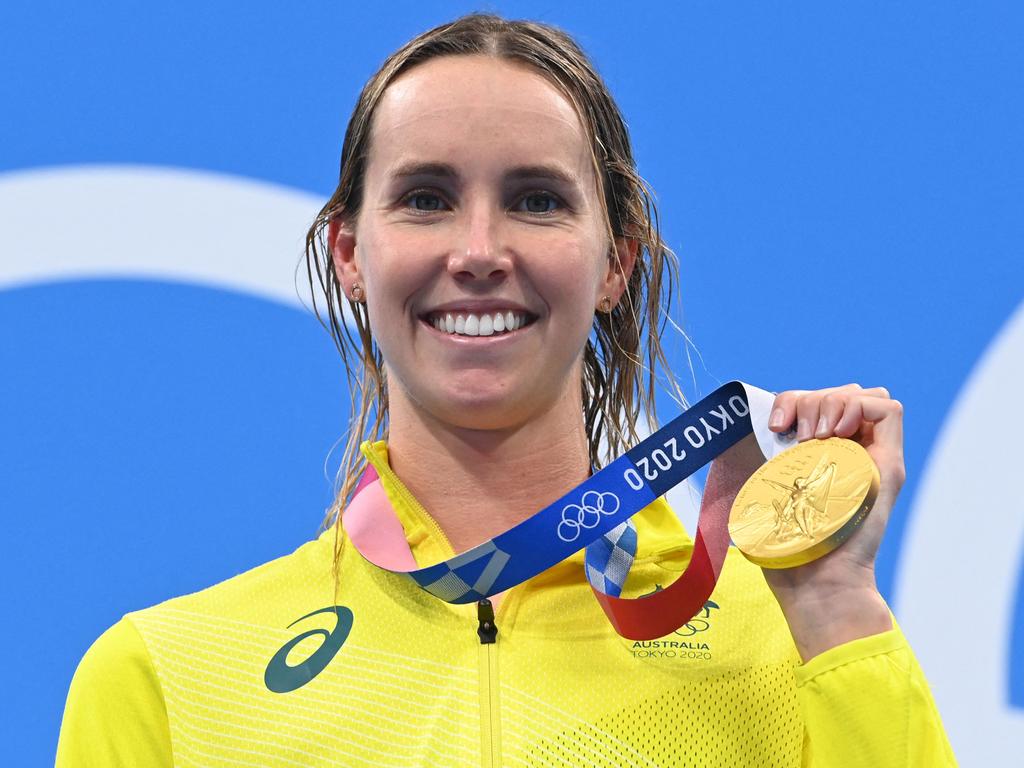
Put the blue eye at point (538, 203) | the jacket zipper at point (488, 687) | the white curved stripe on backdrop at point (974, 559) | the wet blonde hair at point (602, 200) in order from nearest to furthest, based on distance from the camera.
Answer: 1. the jacket zipper at point (488, 687)
2. the blue eye at point (538, 203)
3. the wet blonde hair at point (602, 200)
4. the white curved stripe on backdrop at point (974, 559)

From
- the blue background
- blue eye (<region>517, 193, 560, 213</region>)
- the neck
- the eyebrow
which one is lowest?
the neck

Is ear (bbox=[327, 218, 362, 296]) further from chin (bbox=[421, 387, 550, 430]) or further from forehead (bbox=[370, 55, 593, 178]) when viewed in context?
chin (bbox=[421, 387, 550, 430])

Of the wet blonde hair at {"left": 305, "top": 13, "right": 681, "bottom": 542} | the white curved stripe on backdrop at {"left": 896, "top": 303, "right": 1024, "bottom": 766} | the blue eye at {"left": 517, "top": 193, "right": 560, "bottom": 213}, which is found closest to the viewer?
the blue eye at {"left": 517, "top": 193, "right": 560, "bottom": 213}

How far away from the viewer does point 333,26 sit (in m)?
2.56

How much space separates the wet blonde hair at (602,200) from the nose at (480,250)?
202 millimetres

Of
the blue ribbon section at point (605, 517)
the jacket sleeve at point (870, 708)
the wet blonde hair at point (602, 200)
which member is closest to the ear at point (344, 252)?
the wet blonde hair at point (602, 200)

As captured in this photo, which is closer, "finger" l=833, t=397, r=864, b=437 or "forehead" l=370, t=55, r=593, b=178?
"finger" l=833, t=397, r=864, b=437

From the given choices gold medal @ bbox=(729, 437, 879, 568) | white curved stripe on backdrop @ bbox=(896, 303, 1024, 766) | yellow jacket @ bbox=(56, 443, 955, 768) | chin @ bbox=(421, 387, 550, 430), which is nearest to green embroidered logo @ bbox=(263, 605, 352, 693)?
yellow jacket @ bbox=(56, 443, 955, 768)

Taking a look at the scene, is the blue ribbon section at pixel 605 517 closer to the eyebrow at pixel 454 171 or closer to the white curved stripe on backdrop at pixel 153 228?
the eyebrow at pixel 454 171

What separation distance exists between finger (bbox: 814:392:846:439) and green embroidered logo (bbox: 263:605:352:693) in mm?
593

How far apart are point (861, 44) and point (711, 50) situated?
0.28 meters

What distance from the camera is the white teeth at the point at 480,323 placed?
5.45ft

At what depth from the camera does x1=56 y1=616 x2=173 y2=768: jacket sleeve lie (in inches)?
64.9

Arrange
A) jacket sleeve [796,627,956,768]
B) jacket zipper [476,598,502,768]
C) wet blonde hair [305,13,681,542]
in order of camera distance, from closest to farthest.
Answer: jacket sleeve [796,627,956,768] < jacket zipper [476,598,502,768] < wet blonde hair [305,13,681,542]
